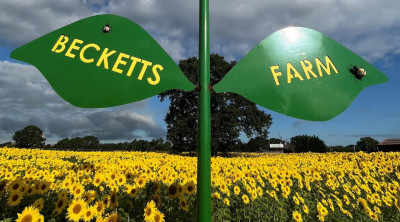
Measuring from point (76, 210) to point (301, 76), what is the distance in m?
2.23

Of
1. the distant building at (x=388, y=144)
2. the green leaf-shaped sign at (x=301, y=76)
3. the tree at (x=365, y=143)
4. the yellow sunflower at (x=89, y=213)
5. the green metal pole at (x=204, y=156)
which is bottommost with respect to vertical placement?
the yellow sunflower at (x=89, y=213)

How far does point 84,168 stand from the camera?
14.3 feet

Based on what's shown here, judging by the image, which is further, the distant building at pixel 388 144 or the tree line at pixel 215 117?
the distant building at pixel 388 144

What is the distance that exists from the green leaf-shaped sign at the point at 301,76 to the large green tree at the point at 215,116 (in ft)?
65.7

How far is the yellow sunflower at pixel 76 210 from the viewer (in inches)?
92.4

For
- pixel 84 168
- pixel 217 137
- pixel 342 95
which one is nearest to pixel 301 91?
pixel 342 95

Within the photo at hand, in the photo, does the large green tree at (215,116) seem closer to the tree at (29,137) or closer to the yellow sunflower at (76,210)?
the yellow sunflower at (76,210)

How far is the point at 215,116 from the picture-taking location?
2238 centimetres

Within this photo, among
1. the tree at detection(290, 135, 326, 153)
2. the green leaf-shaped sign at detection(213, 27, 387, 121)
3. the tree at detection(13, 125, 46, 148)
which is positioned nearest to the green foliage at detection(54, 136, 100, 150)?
the tree at detection(13, 125, 46, 148)

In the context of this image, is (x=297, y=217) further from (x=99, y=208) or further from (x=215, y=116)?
(x=215, y=116)

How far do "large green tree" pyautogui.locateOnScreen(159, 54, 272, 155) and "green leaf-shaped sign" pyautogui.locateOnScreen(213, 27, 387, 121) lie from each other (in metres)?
20.0

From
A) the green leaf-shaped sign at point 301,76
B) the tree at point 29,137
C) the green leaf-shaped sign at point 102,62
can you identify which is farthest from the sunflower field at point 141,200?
the tree at point 29,137

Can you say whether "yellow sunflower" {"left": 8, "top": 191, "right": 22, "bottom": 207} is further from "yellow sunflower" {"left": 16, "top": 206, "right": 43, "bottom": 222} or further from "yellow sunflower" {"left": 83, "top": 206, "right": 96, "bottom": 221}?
"yellow sunflower" {"left": 83, "top": 206, "right": 96, "bottom": 221}

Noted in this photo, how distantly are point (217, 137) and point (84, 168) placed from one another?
1873 cm
